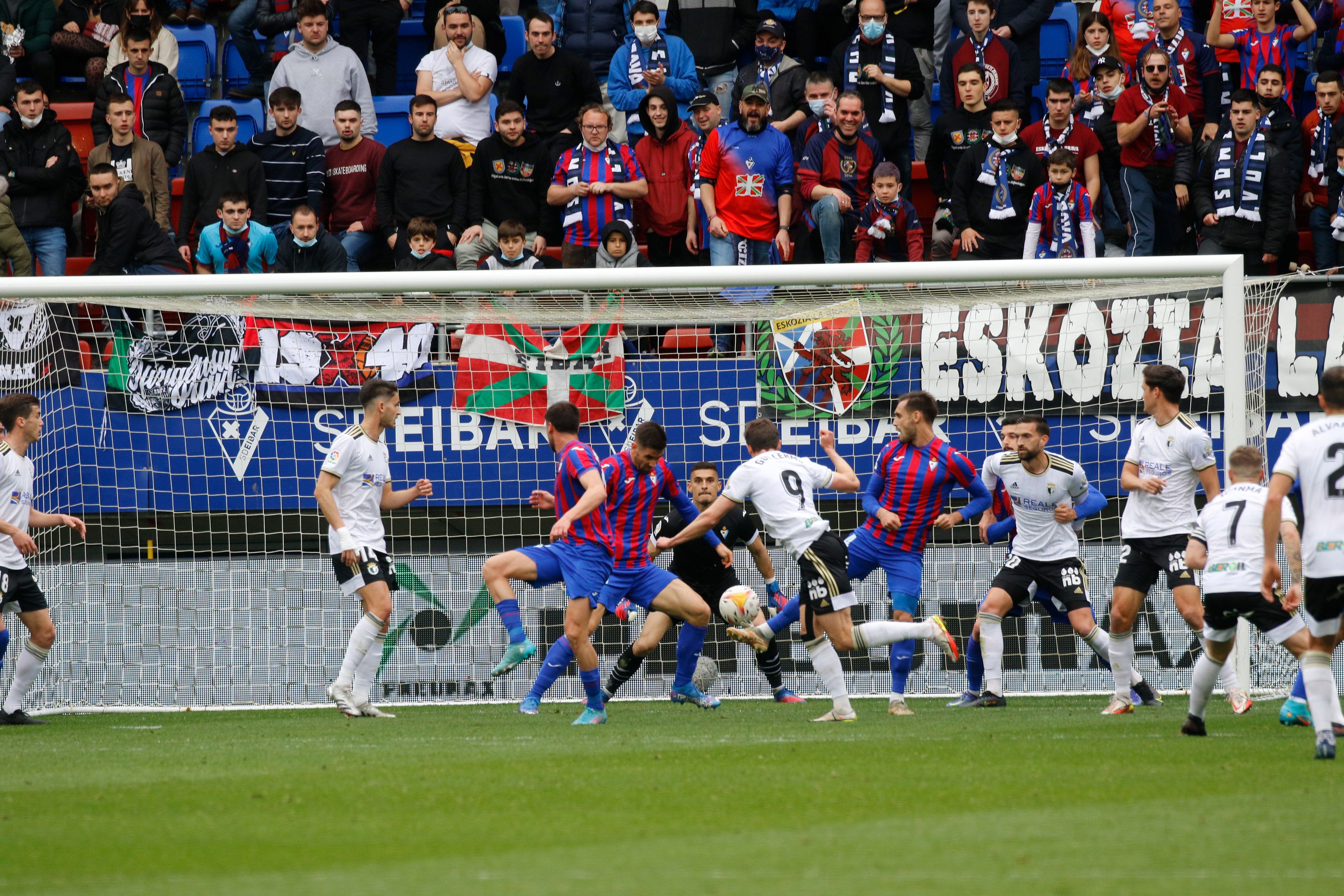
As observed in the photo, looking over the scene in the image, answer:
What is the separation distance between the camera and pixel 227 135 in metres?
13.4

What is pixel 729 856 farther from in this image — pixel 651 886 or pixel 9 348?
pixel 9 348

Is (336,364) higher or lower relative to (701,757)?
higher

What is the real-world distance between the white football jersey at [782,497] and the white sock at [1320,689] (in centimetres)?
297

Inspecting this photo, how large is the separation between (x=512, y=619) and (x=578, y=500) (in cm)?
100

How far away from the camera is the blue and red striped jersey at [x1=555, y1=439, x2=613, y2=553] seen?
9.16m

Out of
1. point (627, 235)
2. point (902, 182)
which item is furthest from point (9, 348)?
point (902, 182)

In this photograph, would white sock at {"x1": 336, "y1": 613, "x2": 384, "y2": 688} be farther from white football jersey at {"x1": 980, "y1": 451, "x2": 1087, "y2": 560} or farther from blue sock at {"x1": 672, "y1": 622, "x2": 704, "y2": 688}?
white football jersey at {"x1": 980, "y1": 451, "x2": 1087, "y2": 560}

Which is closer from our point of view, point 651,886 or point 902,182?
point 651,886

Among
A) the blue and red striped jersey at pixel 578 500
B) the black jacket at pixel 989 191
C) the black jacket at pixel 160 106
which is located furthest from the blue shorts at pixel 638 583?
the black jacket at pixel 160 106

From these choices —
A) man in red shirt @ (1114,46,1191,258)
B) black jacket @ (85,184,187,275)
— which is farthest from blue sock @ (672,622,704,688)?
black jacket @ (85,184,187,275)

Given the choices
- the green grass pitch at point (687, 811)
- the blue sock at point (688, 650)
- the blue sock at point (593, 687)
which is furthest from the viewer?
the blue sock at point (688, 650)

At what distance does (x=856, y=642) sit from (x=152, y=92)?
9.43 m

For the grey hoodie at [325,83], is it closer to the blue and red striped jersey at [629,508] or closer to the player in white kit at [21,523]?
the player in white kit at [21,523]

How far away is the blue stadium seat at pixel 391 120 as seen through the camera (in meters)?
15.4
